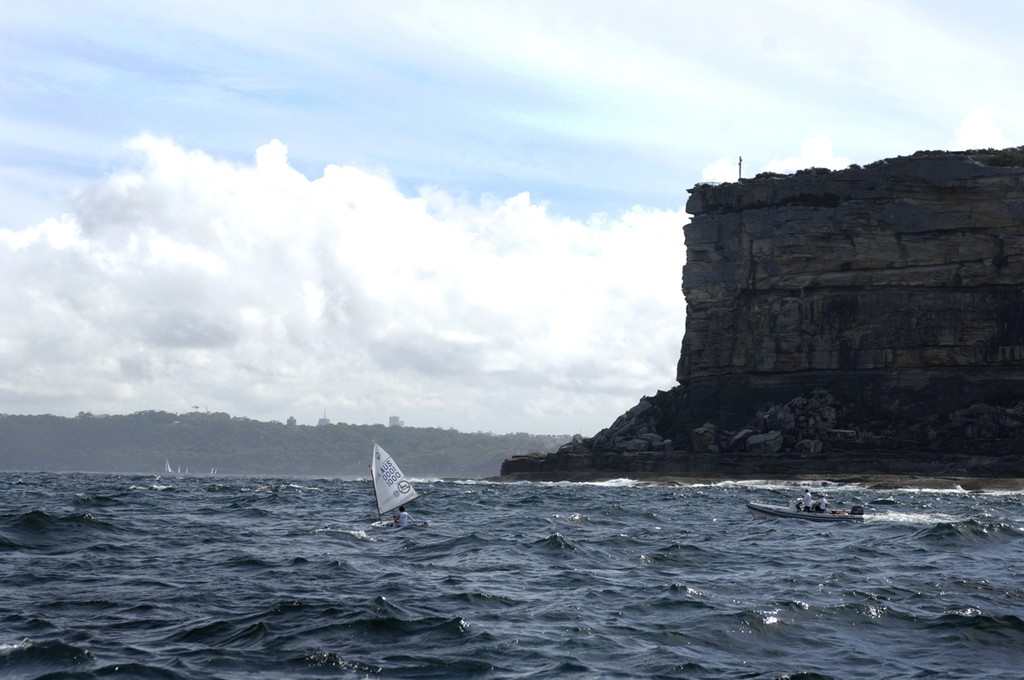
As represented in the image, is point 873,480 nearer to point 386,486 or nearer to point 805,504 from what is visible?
point 805,504

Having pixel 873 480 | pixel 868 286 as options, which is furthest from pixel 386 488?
pixel 868 286

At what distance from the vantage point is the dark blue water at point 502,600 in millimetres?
17812

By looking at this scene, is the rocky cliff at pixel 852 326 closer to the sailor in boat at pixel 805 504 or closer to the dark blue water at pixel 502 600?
the sailor in boat at pixel 805 504

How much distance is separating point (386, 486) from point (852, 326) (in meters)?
69.7

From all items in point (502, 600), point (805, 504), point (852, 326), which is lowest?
point (502, 600)

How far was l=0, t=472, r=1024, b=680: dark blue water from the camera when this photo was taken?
701 inches

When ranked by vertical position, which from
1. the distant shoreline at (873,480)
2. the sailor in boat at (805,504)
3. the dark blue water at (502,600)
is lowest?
the dark blue water at (502,600)

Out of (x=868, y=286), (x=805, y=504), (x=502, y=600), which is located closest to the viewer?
(x=502, y=600)

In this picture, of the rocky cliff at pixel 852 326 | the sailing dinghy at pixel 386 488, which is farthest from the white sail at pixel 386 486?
the rocky cliff at pixel 852 326

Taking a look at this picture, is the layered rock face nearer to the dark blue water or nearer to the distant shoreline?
the distant shoreline

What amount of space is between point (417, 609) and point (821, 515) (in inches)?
1124

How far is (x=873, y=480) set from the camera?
8244 centimetres

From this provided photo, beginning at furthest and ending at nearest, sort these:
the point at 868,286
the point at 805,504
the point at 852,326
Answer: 1. the point at 868,286
2. the point at 852,326
3. the point at 805,504

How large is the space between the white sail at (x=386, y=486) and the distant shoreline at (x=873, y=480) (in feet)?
159
